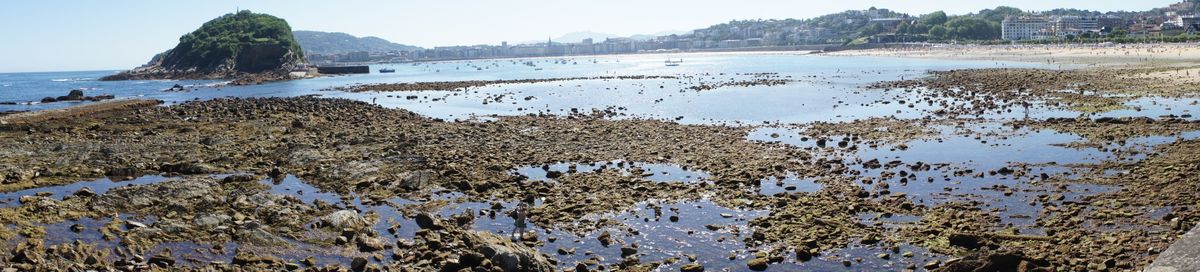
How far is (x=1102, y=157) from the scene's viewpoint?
76.7 ft

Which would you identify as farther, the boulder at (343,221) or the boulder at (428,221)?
the boulder at (428,221)

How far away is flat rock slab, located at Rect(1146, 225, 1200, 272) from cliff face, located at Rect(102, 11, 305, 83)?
435 feet

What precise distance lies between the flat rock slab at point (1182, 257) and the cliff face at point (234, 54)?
133 m

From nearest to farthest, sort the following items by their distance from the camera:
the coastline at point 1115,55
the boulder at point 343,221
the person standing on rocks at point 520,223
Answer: the person standing on rocks at point 520,223
the boulder at point 343,221
the coastline at point 1115,55

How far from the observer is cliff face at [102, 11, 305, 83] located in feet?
479

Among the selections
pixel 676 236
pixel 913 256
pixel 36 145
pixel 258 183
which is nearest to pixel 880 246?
pixel 913 256

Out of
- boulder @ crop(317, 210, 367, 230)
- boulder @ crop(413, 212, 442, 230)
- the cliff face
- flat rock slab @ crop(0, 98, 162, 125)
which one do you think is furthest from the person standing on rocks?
the cliff face

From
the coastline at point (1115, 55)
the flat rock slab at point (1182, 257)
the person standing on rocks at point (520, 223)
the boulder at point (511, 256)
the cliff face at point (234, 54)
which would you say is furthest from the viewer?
the cliff face at point (234, 54)

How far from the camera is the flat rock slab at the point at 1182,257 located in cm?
1046

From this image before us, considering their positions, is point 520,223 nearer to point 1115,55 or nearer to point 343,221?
point 343,221

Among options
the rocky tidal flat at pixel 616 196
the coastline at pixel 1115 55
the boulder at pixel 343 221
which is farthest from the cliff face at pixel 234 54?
the boulder at pixel 343 221

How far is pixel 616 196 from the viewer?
65.5 ft

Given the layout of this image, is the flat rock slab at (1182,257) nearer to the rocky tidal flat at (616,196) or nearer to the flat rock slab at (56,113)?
the rocky tidal flat at (616,196)

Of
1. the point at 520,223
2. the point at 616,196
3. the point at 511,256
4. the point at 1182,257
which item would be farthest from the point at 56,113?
the point at 1182,257
